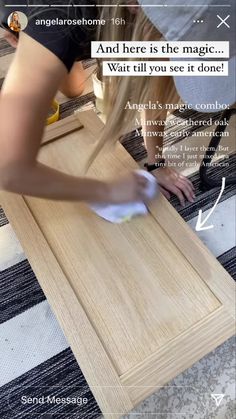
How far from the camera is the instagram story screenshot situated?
35 cm

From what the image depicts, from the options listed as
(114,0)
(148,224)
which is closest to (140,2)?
(114,0)

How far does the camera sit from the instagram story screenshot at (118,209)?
0.35 meters

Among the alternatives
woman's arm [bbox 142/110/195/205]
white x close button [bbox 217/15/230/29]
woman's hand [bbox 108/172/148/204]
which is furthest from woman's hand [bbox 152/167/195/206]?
white x close button [bbox 217/15/230/29]

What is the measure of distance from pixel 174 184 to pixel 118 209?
0.17 meters

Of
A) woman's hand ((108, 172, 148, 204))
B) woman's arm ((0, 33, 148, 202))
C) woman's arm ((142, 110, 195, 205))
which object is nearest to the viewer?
woman's arm ((0, 33, 148, 202))

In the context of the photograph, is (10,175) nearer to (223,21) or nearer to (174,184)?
(223,21)

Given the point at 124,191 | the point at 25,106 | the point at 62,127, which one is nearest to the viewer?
the point at 25,106

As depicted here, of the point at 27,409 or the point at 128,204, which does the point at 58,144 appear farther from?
the point at 27,409

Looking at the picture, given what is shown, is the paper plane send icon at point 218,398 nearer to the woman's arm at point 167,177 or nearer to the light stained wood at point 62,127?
the woman's arm at point 167,177

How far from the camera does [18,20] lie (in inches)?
15.2

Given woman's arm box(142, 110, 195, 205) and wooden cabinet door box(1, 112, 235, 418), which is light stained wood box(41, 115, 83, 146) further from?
woman's arm box(142, 110, 195, 205)

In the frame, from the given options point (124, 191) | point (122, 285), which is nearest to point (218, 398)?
point (122, 285)

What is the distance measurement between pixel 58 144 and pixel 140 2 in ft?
1.05

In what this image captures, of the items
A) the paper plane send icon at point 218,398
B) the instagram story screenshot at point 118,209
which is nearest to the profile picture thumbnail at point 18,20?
the instagram story screenshot at point 118,209
